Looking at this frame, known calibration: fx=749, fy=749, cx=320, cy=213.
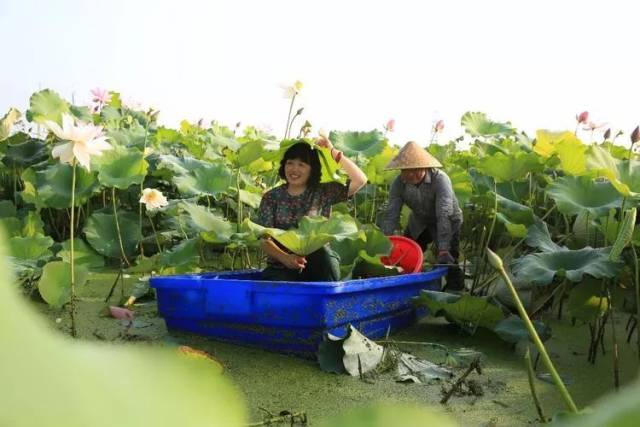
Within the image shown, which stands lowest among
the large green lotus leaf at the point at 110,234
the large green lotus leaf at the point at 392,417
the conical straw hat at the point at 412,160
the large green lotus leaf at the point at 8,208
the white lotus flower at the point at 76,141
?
the large green lotus leaf at the point at 8,208

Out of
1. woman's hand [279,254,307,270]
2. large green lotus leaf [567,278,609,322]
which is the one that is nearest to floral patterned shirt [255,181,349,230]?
woman's hand [279,254,307,270]

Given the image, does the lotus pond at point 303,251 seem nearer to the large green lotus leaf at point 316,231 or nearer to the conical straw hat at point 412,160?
the large green lotus leaf at point 316,231

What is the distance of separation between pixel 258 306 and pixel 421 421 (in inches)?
83.9

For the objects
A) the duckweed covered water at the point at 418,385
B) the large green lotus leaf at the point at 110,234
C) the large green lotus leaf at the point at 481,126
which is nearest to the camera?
the duckweed covered water at the point at 418,385

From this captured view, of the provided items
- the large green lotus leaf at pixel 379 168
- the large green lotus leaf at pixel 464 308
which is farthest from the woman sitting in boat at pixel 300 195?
the large green lotus leaf at pixel 379 168

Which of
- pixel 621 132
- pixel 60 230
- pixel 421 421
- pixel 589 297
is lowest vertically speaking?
pixel 60 230

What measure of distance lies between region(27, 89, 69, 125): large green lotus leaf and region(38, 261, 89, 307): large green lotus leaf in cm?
191

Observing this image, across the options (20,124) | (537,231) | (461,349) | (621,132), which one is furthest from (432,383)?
(20,124)

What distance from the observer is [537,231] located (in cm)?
246

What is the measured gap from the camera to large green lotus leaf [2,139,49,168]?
4.25 m

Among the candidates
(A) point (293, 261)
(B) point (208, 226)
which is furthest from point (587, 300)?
(B) point (208, 226)

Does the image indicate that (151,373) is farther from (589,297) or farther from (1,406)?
(589,297)

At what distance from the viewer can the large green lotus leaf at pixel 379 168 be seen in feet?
13.9

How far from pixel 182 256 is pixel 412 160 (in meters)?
1.05
